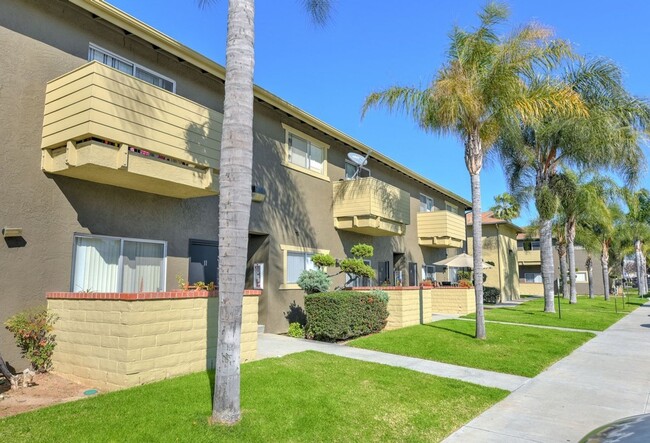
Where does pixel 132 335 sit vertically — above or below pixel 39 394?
above

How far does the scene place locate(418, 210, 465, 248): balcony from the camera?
920 inches

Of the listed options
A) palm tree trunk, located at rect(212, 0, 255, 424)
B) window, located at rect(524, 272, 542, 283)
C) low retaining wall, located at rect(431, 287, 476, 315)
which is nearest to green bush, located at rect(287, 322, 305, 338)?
palm tree trunk, located at rect(212, 0, 255, 424)

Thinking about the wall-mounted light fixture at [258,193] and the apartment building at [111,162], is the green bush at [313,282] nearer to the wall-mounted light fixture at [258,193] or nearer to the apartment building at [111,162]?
the apartment building at [111,162]

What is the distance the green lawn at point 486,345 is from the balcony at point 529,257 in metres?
34.5

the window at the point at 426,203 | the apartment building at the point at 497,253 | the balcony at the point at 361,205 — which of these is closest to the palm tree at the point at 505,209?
the apartment building at the point at 497,253

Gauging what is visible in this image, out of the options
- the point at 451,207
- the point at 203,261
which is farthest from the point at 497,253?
the point at 203,261

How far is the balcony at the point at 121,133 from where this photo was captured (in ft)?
25.7

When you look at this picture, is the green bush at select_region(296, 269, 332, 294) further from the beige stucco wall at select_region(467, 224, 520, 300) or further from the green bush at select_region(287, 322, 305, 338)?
the beige stucco wall at select_region(467, 224, 520, 300)

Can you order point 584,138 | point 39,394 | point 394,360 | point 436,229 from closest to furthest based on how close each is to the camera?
point 39,394, point 394,360, point 584,138, point 436,229

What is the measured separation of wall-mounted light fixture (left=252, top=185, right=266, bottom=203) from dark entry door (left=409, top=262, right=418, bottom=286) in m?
11.4

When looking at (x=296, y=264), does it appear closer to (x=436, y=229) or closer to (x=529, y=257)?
(x=436, y=229)

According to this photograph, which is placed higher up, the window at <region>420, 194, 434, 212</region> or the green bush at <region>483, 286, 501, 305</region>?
the window at <region>420, 194, 434, 212</region>

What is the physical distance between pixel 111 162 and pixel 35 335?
3089 millimetres

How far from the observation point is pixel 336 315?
11844 millimetres
